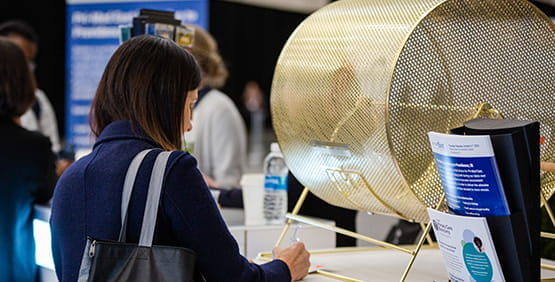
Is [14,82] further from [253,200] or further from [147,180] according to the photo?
[147,180]

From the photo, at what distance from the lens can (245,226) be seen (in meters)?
2.41

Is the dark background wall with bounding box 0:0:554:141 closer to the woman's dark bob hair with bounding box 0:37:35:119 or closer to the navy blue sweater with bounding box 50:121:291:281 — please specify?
the woman's dark bob hair with bounding box 0:37:35:119

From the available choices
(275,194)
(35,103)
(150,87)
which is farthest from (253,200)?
(35,103)

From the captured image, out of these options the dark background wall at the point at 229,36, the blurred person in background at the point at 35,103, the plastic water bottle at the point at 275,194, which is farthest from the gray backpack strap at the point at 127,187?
the dark background wall at the point at 229,36

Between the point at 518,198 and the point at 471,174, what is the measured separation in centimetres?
9

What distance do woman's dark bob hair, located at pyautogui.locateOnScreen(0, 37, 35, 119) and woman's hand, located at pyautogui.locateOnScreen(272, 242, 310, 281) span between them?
153 centimetres

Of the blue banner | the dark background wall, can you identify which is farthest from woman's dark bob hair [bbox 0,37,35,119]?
the dark background wall

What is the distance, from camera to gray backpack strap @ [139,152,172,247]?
145 centimetres

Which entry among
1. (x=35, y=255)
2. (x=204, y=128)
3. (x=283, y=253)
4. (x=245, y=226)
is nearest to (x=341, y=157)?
(x=283, y=253)

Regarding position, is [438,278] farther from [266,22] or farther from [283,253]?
[266,22]

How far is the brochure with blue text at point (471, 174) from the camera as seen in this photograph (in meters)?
1.26

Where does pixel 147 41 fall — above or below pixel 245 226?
above

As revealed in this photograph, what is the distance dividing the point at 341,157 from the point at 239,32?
42.7 ft

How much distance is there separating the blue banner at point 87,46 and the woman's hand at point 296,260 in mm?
3565
